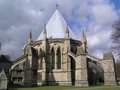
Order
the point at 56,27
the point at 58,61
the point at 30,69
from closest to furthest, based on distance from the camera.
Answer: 1. the point at 30,69
2. the point at 58,61
3. the point at 56,27

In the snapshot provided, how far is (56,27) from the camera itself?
5219 cm

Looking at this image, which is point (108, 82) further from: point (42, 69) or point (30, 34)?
point (30, 34)

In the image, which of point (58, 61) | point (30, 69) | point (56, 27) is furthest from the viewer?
point (56, 27)

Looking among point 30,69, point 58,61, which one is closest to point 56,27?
point 58,61

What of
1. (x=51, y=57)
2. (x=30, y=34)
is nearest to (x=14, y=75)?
(x=30, y=34)

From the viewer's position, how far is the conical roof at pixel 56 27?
50.3 meters

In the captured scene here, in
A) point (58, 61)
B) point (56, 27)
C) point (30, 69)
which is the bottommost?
point (30, 69)

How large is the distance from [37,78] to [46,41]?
792 centimetres

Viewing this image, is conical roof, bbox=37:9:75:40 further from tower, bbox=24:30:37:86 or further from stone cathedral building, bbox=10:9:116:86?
tower, bbox=24:30:37:86

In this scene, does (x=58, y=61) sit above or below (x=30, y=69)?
above

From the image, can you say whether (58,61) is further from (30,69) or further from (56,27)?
(56,27)

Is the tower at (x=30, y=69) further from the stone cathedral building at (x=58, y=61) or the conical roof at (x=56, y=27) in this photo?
the conical roof at (x=56, y=27)

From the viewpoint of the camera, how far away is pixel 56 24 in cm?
5281

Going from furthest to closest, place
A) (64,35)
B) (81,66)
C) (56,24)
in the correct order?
(56,24)
(64,35)
(81,66)
